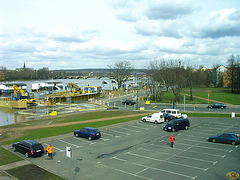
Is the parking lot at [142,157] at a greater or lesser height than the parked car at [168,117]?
lesser

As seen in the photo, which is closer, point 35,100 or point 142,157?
point 142,157

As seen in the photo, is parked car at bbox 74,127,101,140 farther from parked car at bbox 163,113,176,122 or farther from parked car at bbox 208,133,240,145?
parked car at bbox 163,113,176,122

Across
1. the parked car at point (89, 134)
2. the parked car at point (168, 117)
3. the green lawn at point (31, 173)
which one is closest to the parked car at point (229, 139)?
the parked car at point (89, 134)

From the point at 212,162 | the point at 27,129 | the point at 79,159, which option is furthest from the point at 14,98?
the point at 212,162

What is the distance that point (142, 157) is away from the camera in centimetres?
2042

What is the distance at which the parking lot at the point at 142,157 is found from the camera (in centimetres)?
1691

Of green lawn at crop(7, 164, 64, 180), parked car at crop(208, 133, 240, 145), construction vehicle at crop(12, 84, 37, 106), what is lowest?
green lawn at crop(7, 164, 64, 180)

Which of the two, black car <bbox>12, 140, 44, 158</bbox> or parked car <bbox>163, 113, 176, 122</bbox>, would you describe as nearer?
black car <bbox>12, 140, 44, 158</bbox>

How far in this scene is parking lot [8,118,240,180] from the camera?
16.9 meters

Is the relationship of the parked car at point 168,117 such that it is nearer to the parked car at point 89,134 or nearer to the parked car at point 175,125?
the parked car at point 175,125

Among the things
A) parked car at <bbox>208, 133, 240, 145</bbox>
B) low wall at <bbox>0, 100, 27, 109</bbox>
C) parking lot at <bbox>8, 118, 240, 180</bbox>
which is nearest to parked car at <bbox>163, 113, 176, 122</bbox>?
parking lot at <bbox>8, 118, 240, 180</bbox>

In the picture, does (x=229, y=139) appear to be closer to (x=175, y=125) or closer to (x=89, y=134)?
(x=175, y=125)

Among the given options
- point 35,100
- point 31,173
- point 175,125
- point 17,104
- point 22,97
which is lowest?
point 31,173

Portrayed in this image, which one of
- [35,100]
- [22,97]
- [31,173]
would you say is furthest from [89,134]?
[22,97]
